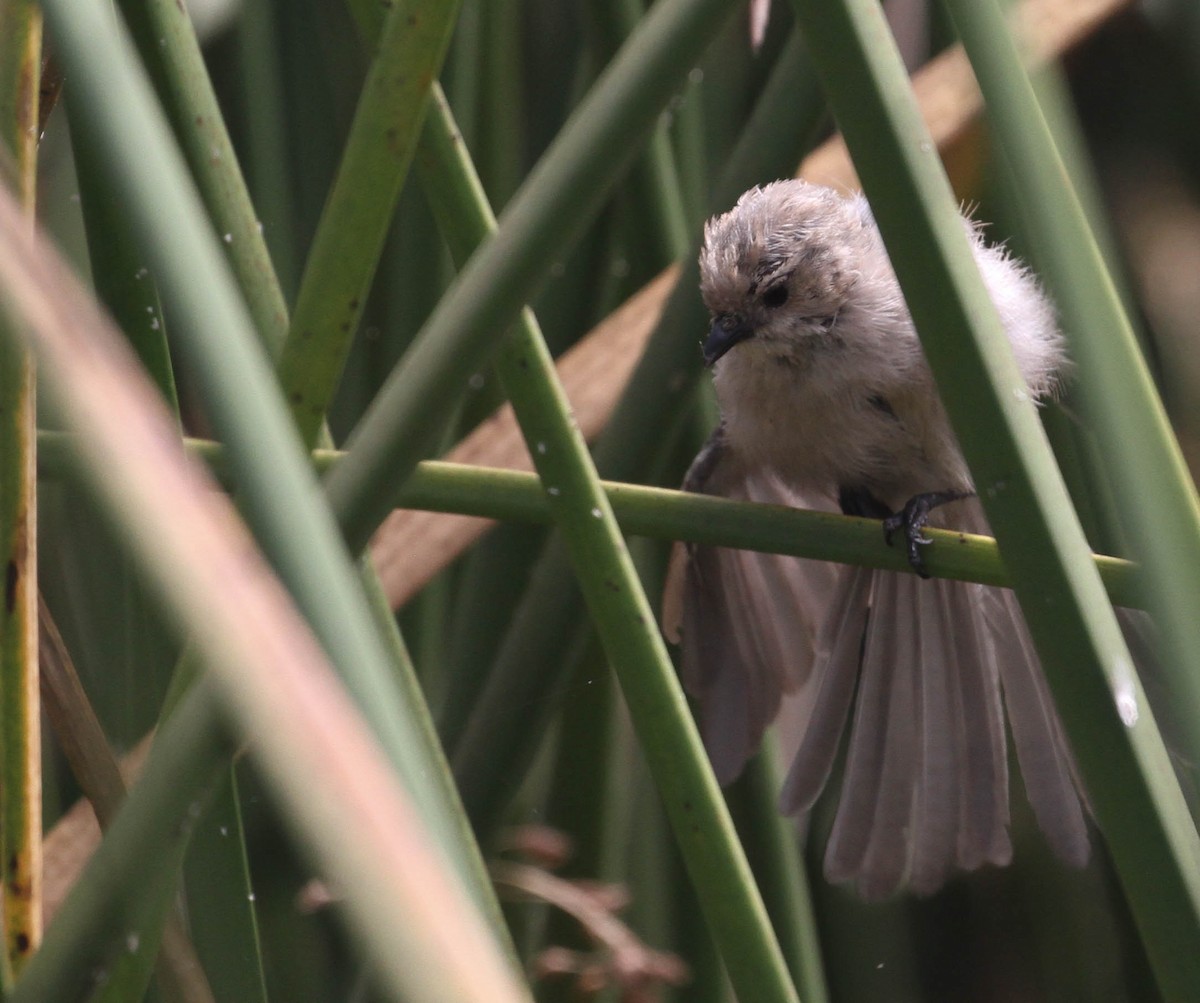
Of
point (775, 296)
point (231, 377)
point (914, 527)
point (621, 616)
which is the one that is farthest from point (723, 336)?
point (231, 377)

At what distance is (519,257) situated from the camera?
1.63 ft

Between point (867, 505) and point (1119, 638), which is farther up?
point (867, 505)

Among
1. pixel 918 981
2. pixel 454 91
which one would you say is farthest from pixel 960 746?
pixel 454 91

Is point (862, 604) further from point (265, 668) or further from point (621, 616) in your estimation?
point (265, 668)

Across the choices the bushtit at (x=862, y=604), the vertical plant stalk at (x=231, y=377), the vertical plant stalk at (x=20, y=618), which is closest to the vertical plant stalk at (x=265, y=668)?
the vertical plant stalk at (x=231, y=377)

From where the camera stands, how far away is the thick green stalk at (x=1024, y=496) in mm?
454

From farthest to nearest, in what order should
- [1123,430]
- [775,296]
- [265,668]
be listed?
[775,296] < [1123,430] < [265,668]

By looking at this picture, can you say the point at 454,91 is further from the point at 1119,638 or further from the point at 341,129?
the point at 1119,638

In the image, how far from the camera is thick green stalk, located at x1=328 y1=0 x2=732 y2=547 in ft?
1.60

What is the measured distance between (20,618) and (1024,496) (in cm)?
46

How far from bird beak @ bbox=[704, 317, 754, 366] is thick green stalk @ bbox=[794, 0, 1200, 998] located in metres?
0.56

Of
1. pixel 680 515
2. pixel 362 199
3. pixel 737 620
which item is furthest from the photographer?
pixel 737 620

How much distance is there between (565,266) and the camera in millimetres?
1291

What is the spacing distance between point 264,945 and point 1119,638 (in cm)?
89
